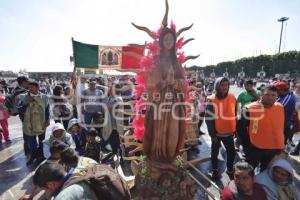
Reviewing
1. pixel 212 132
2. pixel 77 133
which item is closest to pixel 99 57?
pixel 77 133

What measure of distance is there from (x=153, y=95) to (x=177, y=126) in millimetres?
437

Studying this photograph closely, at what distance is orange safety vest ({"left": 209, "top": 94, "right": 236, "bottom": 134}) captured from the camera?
4406 mm

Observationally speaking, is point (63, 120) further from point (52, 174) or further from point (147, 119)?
point (52, 174)

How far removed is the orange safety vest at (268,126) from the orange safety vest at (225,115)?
697 mm

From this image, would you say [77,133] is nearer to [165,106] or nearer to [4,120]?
[4,120]

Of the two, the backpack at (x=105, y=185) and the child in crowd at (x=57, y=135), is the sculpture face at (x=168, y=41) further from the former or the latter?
the child in crowd at (x=57, y=135)

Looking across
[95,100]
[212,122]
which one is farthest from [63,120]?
[212,122]

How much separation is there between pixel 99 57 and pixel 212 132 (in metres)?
4.10

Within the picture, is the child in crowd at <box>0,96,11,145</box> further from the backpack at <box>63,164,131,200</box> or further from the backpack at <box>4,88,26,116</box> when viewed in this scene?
the backpack at <box>63,164,131,200</box>

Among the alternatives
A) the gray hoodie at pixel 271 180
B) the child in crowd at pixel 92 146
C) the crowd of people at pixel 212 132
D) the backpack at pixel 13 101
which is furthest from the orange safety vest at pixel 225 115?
the backpack at pixel 13 101

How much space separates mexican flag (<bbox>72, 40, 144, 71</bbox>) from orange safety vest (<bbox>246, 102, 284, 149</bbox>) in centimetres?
391

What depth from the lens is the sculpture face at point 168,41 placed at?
3.07m

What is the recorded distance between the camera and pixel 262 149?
12.0ft

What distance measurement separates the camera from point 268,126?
3.60m
